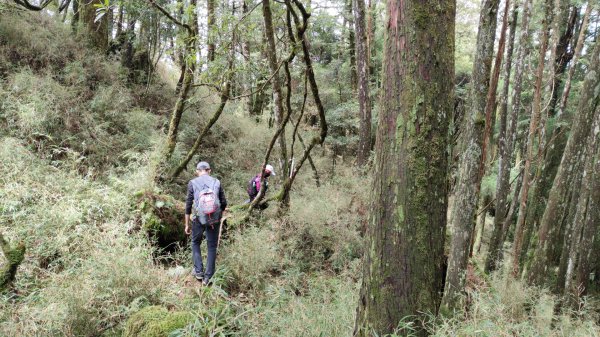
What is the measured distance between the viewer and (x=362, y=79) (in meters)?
11.5

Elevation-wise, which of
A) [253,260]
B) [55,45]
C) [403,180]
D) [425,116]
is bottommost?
[253,260]

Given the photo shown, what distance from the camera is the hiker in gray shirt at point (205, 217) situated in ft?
19.2

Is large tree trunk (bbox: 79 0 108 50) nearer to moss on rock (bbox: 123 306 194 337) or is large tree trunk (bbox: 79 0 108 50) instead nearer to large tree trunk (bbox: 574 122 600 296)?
moss on rock (bbox: 123 306 194 337)

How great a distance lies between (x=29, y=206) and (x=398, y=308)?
6.18 m

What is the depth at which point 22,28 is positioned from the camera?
35.7ft

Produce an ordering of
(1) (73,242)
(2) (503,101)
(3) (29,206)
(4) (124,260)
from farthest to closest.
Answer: (2) (503,101)
(3) (29,206)
(1) (73,242)
(4) (124,260)

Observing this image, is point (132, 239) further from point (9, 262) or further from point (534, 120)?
point (534, 120)

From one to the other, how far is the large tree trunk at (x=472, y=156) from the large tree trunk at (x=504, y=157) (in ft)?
18.5

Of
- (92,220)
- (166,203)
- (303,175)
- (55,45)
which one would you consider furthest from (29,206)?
(303,175)

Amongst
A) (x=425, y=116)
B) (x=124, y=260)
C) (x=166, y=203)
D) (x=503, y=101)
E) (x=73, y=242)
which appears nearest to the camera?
(x=425, y=116)

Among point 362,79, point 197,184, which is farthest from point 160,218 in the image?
point 362,79

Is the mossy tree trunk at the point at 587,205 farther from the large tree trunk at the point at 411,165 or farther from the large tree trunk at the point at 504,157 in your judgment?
the large tree trunk at the point at 411,165

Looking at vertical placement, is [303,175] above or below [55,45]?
below

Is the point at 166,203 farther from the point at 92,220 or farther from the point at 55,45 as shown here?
the point at 55,45
